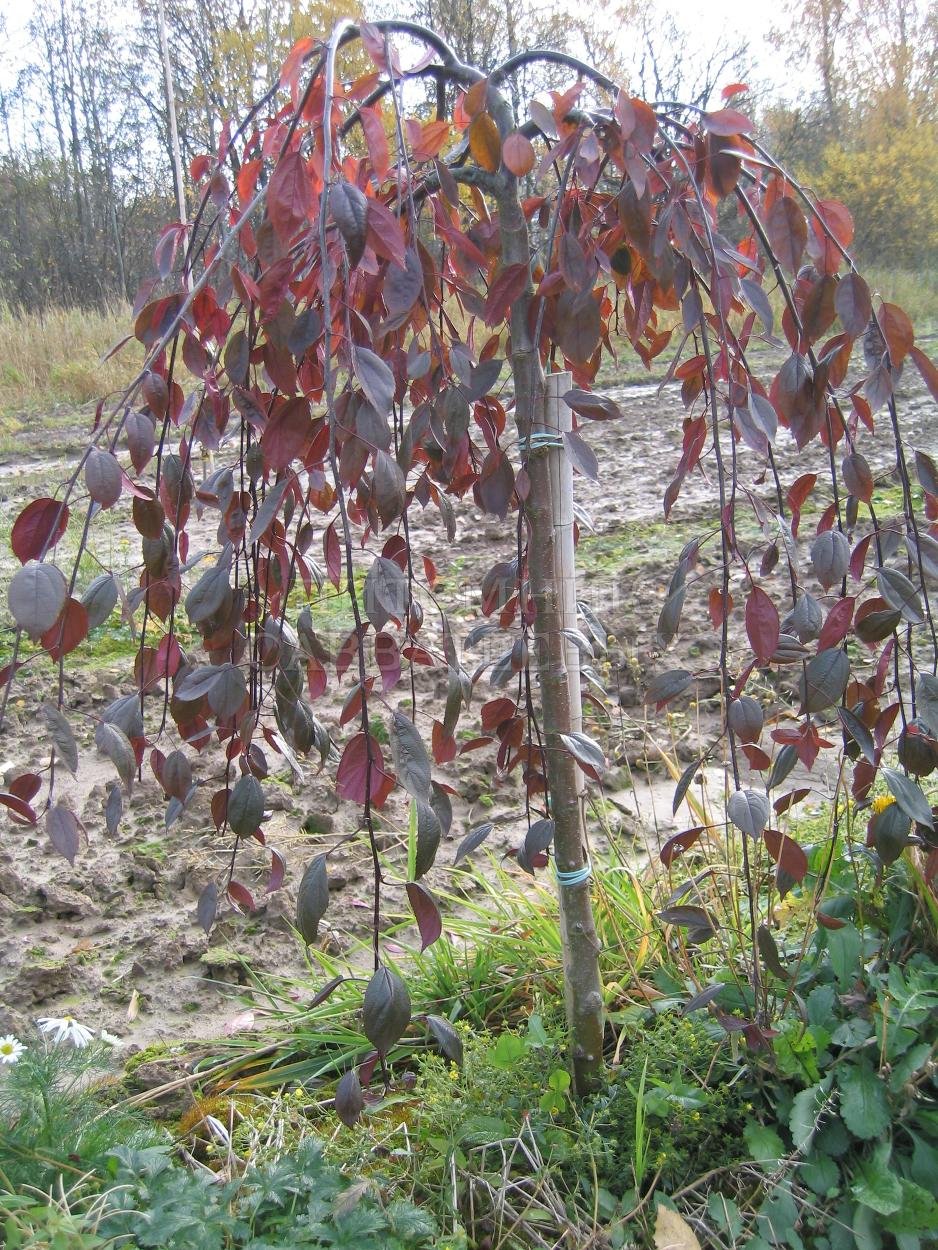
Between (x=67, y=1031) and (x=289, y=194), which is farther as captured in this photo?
(x=67, y=1031)

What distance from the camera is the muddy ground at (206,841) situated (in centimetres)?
190

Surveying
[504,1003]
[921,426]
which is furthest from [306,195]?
[921,426]

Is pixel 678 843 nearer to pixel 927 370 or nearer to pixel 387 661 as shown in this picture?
pixel 387 661

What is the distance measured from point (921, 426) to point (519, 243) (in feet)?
16.6

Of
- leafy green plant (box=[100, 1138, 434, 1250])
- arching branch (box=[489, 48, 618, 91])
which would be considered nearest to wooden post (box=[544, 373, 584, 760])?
arching branch (box=[489, 48, 618, 91])

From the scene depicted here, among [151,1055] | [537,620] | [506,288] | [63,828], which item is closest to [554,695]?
[537,620]

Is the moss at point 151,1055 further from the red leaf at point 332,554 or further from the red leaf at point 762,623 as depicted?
the red leaf at point 762,623

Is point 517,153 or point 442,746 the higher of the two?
point 517,153

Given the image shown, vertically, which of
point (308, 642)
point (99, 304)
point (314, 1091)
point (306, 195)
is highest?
point (99, 304)

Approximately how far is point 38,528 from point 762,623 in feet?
2.55

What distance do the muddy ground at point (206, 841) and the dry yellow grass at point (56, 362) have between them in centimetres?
553

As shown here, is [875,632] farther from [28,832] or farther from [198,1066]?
[28,832]

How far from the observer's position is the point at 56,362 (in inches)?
368

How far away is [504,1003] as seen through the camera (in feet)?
5.80
